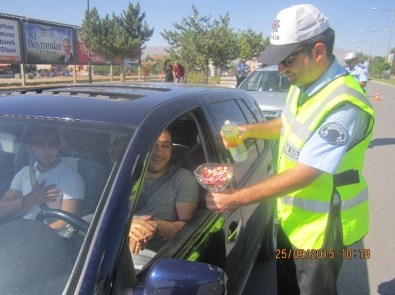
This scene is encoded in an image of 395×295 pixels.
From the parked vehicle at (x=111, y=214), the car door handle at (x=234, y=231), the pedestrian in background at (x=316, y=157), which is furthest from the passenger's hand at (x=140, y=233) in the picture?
the car door handle at (x=234, y=231)

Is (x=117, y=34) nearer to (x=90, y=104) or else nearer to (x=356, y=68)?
(x=356, y=68)

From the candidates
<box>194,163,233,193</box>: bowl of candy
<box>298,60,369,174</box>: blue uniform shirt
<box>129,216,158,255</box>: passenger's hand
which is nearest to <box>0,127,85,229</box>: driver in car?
<box>129,216,158,255</box>: passenger's hand

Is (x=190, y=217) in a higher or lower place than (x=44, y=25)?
lower

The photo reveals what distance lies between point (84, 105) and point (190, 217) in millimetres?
860

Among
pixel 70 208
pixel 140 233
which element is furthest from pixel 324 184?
pixel 70 208

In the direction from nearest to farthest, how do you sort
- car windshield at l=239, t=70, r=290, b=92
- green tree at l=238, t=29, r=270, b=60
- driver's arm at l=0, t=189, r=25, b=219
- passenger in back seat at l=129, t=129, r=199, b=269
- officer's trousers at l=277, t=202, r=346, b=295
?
driver's arm at l=0, t=189, r=25, b=219 < officer's trousers at l=277, t=202, r=346, b=295 < passenger in back seat at l=129, t=129, r=199, b=269 < car windshield at l=239, t=70, r=290, b=92 < green tree at l=238, t=29, r=270, b=60

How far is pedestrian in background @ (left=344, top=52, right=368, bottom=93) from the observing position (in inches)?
360

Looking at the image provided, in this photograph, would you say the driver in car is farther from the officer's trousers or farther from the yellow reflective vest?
the officer's trousers

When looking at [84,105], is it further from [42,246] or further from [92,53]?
[92,53]

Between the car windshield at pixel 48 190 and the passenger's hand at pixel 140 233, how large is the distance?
39 cm

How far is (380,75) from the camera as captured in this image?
71.1 m

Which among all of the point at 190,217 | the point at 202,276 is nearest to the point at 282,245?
the point at 190,217

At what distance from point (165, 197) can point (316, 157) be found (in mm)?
936

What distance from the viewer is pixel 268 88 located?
8.89 metres
